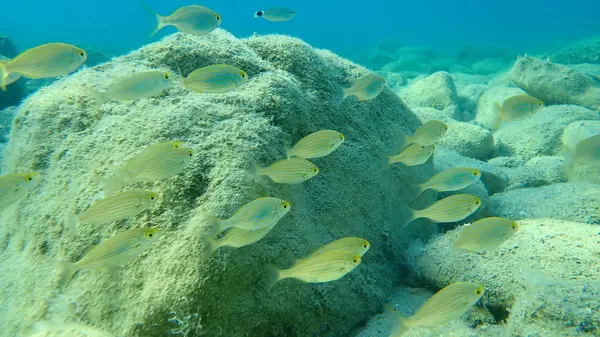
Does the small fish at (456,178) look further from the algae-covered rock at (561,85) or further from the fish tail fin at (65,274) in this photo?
the algae-covered rock at (561,85)

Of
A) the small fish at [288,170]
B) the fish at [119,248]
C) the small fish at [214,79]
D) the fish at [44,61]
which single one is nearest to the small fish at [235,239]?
the fish at [119,248]

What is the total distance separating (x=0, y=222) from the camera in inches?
150

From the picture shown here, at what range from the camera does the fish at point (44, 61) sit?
2.98 m

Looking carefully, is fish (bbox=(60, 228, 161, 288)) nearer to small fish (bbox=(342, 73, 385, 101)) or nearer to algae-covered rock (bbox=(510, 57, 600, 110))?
small fish (bbox=(342, 73, 385, 101))

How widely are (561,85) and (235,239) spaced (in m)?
9.65

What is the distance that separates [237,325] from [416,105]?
8782mm

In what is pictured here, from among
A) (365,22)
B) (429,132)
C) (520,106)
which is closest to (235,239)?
(429,132)

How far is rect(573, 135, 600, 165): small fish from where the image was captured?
163 inches

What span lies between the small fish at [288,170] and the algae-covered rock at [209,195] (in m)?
0.13

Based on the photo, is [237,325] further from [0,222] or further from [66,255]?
[0,222]

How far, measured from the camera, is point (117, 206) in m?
2.28

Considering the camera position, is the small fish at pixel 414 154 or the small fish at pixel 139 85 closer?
the small fish at pixel 139 85

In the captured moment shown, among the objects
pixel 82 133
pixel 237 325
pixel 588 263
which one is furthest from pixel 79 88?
pixel 588 263

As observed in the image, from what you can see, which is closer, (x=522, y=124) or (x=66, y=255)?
(x=66, y=255)
